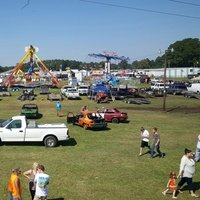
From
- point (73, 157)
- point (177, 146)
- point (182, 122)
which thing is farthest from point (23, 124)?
point (182, 122)

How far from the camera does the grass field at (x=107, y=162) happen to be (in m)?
14.4

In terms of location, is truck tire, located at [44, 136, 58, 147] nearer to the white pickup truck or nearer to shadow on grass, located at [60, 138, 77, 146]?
the white pickup truck

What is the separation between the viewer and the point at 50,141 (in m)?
22.1

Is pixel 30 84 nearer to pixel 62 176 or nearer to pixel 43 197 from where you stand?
pixel 62 176

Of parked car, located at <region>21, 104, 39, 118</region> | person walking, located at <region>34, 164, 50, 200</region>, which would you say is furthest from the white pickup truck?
parked car, located at <region>21, 104, 39, 118</region>

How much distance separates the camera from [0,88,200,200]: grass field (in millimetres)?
14422

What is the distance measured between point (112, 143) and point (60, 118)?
11587 mm

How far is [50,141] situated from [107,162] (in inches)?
182

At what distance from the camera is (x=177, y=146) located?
A: 23203 mm

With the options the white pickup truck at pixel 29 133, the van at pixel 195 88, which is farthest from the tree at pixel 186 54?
the white pickup truck at pixel 29 133

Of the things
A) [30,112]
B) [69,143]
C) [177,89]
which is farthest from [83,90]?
[69,143]

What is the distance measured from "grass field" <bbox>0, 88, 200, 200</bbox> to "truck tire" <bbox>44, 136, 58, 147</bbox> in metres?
0.33

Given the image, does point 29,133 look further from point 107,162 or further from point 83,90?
point 83,90

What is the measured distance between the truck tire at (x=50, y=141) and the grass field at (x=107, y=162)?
0.33 m
